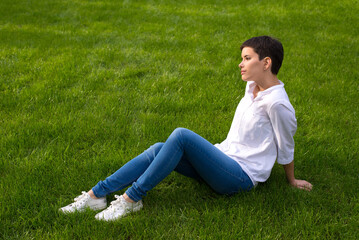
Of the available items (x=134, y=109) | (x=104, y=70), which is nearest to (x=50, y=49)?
(x=104, y=70)

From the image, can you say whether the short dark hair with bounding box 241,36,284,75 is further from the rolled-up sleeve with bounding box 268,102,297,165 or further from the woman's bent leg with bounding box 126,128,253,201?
the woman's bent leg with bounding box 126,128,253,201

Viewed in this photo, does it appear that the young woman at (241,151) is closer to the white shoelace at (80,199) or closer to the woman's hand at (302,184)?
the white shoelace at (80,199)

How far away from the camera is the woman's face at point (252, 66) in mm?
2598

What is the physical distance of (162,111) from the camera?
167 inches

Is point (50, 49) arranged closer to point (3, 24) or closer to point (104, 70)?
point (104, 70)

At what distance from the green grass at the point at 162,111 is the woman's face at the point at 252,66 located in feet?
3.16

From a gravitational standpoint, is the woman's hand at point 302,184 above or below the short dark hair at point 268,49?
below

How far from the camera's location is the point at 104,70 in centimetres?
530

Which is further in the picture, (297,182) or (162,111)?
(162,111)

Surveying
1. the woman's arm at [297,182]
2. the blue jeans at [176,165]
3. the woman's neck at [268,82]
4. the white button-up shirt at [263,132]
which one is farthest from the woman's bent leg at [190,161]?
the woman's neck at [268,82]

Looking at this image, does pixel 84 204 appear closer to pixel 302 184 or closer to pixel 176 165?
pixel 176 165

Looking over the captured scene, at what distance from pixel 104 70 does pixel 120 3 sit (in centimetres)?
473

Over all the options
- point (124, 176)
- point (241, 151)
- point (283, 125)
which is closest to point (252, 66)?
point (283, 125)

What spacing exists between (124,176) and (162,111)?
1.65 m
